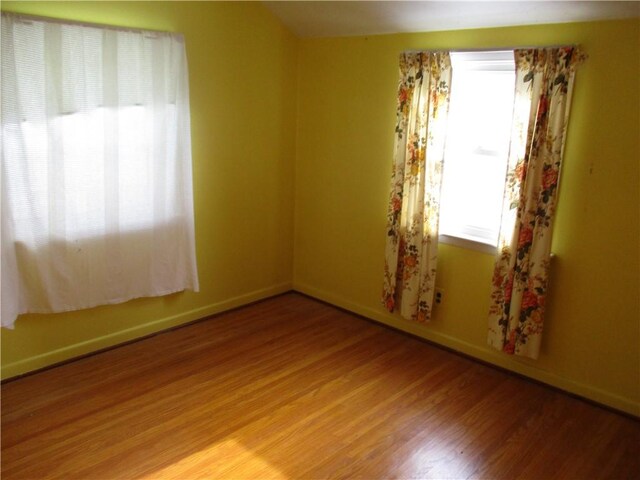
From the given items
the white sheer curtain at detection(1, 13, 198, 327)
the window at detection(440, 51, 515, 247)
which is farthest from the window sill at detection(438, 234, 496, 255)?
the white sheer curtain at detection(1, 13, 198, 327)

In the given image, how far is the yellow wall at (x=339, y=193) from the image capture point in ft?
8.88

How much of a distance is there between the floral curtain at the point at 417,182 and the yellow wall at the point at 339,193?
15cm

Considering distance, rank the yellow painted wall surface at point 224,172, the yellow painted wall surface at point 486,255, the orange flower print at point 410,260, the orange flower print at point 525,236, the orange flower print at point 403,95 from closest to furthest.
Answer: the yellow painted wall surface at point 486,255, the orange flower print at point 525,236, the yellow painted wall surface at point 224,172, the orange flower print at point 403,95, the orange flower print at point 410,260

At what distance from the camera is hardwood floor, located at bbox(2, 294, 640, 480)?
234 cm

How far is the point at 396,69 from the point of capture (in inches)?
138

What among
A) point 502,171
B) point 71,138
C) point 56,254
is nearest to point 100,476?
point 56,254

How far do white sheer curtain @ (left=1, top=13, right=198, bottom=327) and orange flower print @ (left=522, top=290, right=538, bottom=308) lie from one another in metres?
2.13

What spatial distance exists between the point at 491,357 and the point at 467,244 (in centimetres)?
73

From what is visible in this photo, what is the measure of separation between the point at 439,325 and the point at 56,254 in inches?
95.5

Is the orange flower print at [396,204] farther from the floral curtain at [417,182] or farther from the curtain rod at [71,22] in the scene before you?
the curtain rod at [71,22]

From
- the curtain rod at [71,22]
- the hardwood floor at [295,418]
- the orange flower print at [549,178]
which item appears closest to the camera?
the hardwood floor at [295,418]

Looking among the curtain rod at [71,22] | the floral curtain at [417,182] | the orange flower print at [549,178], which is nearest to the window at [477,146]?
the floral curtain at [417,182]

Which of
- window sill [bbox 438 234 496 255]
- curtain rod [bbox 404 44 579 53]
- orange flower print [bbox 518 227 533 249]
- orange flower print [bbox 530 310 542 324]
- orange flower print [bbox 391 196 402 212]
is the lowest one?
orange flower print [bbox 530 310 542 324]

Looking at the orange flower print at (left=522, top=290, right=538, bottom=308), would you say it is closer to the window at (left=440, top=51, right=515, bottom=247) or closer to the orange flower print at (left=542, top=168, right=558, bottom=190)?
the window at (left=440, top=51, right=515, bottom=247)
